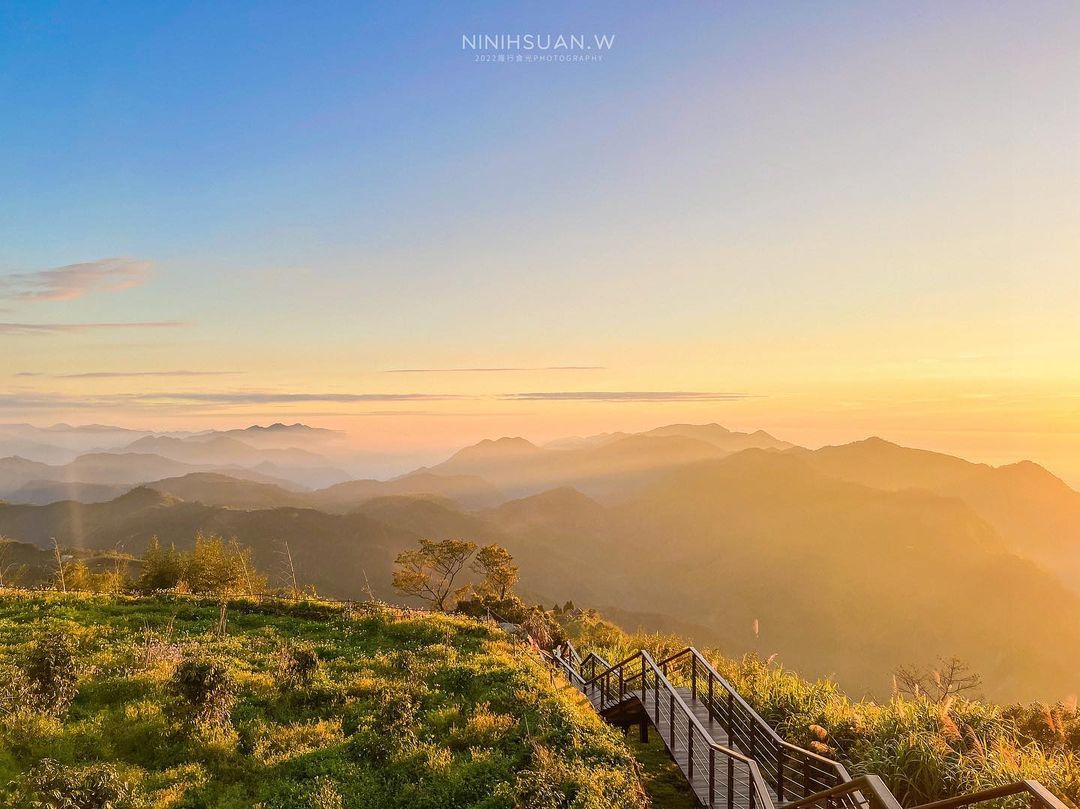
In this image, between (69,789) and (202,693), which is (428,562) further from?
(69,789)

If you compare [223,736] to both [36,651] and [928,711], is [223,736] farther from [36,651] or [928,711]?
[928,711]

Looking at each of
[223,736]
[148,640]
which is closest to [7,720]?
[223,736]

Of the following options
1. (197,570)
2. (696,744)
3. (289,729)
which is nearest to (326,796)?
(289,729)

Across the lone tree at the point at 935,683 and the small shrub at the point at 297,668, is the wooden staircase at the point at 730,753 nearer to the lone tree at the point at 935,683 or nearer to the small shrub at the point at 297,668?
the lone tree at the point at 935,683

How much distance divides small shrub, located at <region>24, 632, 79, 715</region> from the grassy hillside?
0.11ft

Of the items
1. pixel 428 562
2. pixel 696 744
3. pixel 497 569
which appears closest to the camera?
pixel 696 744

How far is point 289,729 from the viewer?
12711mm

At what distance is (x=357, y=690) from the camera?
15.2 m

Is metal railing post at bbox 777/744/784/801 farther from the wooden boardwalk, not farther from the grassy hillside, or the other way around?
the grassy hillside

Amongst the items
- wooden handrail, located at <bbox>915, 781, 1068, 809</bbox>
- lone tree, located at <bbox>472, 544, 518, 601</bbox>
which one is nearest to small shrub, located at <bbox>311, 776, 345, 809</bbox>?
wooden handrail, located at <bbox>915, 781, 1068, 809</bbox>

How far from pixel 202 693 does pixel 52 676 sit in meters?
3.16

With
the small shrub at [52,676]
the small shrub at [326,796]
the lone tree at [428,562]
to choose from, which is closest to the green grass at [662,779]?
the small shrub at [326,796]

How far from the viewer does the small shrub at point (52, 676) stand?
1241cm

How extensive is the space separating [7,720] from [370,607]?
615 inches
